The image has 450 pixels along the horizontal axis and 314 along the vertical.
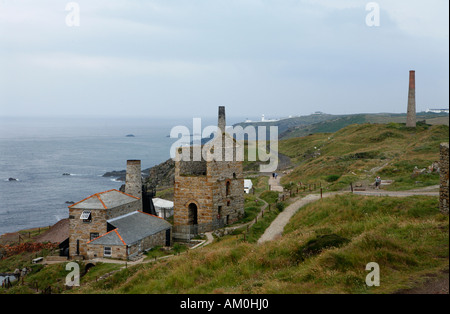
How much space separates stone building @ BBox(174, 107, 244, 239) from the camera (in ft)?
96.1

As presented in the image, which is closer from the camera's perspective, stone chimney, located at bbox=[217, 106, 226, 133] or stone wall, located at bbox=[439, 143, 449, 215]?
stone wall, located at bbox=[439, 143, 449, 215]

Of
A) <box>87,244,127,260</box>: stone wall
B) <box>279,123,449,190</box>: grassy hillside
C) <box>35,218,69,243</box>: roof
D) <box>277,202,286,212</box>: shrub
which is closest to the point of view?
<box>87,244,127,260</box>: stone wall

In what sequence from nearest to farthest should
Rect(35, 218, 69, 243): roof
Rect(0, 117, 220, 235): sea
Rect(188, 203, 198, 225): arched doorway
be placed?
Rect(188, 203, 198, 225): arched doorway, Rect(35, 218, 69, 243): roof, Rect(0, 117, 220, 235): sea

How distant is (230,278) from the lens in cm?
1603

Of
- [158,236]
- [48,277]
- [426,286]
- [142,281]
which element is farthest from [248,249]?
[48,277]

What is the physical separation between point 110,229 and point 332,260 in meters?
18.0

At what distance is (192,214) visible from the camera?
3070cm

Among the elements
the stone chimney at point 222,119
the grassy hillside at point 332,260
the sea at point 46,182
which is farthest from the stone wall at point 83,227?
the sea at point 46,182

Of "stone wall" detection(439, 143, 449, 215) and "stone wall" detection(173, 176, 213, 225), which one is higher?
"stone wall" detection(439, 143, 449, 215)

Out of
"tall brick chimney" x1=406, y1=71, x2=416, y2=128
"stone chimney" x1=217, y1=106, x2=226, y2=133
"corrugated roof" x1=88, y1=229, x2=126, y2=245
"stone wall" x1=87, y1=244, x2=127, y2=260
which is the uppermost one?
"tall brick chimney" x1=406, y1=71, x2=416, y2=128

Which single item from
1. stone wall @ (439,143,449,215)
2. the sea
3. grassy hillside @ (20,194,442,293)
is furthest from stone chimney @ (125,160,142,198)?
the sea

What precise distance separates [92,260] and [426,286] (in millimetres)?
20773

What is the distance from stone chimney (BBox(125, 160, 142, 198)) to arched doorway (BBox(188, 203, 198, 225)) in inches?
224

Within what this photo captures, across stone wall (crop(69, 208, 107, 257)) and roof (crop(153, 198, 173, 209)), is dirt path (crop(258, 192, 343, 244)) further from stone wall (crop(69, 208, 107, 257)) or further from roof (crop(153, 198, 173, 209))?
roof (crop(153, 198, 173, 209))
